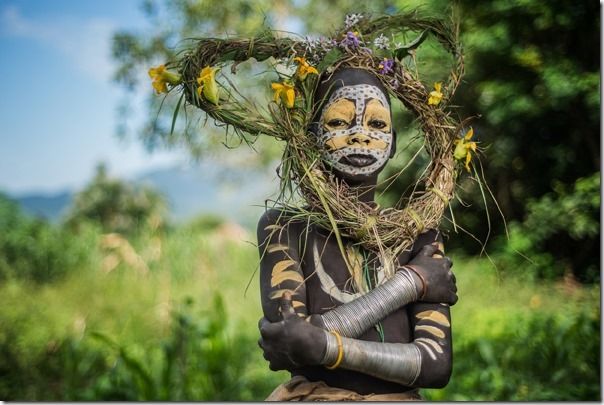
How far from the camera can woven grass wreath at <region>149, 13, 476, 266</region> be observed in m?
2.01

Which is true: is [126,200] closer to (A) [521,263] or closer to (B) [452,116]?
(A) [521,263]

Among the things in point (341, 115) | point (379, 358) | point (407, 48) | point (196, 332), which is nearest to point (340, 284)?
point (379, 358)

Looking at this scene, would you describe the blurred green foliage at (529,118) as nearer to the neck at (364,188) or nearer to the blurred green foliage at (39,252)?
the blurred green foliage at (39,252)

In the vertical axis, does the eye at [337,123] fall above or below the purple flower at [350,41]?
below

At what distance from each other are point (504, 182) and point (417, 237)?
501 cm

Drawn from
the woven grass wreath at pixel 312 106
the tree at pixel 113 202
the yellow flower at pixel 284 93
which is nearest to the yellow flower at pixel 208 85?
the woven grass wreath at pixel 312 106

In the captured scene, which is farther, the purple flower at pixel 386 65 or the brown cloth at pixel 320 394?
the purple flower at pixel 386 65

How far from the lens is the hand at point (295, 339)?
1.77 m

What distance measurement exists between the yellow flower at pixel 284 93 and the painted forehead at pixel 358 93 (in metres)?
0.12

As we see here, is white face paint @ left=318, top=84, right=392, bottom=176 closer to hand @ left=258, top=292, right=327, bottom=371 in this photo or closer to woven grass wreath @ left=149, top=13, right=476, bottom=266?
woven grass wreath @ left=149, top=13, right=476, bottom=266

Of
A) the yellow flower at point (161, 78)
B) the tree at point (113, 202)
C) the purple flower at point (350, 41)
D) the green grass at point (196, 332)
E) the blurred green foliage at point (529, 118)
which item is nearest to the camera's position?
the yellow flower at point (161, 78)

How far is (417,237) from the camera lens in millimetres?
2094

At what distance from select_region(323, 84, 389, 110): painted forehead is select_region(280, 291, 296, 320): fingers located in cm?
55

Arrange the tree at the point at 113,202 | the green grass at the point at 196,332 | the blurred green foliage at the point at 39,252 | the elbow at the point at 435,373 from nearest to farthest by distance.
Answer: the elbow at the point at 435,373, the green grass at the point at 196,332, the blurred green foliage at the point at 39,252, the tree at the point at 113,202
